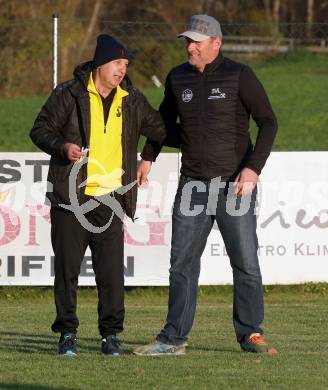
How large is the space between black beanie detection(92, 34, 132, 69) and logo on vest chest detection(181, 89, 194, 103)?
41cm

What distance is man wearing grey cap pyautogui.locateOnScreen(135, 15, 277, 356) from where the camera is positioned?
8.40 metres

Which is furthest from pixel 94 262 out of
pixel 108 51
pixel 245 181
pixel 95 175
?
→ pixel 108 51

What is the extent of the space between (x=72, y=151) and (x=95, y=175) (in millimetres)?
359

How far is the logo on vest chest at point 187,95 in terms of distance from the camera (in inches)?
332

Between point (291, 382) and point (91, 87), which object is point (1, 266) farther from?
point (291, 382)

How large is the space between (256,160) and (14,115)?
46.6ft

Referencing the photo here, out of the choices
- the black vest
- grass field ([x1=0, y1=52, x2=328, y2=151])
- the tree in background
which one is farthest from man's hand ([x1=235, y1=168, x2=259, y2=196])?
grass field ([x1=0, y1=52, x2=328, y2=151])

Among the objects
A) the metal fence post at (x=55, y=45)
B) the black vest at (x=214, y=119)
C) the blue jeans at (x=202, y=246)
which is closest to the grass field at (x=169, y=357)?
the blue jeans at (x=202, y=246)

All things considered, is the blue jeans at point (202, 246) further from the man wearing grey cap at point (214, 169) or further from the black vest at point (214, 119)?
the black vest at point (214, 119)

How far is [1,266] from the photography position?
525 inches

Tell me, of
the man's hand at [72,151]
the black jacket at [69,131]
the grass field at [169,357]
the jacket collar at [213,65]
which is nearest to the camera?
the grass field at [169,357]

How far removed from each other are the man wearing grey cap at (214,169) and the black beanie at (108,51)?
0.40m

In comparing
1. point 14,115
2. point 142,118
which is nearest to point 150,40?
point 14,115

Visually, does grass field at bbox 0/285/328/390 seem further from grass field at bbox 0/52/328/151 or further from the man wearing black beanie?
grass field at bbox 0/52/328/151
